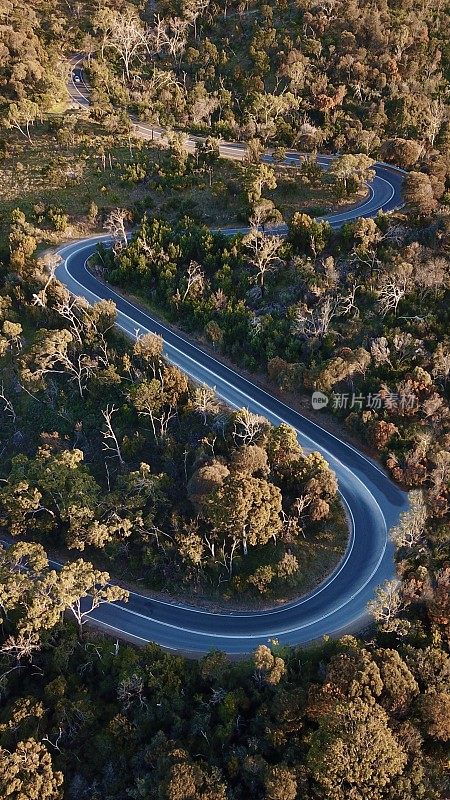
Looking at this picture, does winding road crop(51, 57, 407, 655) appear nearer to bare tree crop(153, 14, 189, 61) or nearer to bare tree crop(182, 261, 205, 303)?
bare tree crop(182, 261, 205, 303)

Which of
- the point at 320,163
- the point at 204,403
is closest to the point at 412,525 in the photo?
the point at 204,403

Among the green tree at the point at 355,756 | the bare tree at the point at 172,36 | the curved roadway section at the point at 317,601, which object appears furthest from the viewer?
the bare tree at the point at 172,36

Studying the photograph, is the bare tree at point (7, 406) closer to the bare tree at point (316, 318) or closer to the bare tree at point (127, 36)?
the bare tree at point (316, 318)

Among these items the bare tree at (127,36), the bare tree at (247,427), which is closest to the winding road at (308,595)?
the bare tree at (247,427)

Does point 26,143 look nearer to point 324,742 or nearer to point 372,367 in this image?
point 372,367

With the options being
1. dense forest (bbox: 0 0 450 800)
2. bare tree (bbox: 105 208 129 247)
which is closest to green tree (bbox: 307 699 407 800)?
dense forest (bbox: 0 0 450 800)
